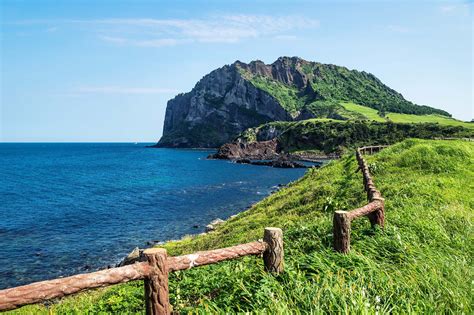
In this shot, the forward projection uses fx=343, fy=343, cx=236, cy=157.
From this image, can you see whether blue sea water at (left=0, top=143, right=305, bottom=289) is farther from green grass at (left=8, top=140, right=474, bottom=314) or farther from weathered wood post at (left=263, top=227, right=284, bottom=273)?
weathered wood post at (left=263, top=227, right=284, bottom=273)

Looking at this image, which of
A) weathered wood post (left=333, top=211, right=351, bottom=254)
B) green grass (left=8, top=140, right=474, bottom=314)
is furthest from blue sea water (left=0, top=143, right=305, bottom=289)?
weathered wood post (left=333, top=211, right=351, bottom=254)

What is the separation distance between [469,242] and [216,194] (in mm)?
57164

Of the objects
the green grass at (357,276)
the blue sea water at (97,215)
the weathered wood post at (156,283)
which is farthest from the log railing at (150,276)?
the blue sea water at (97,215)

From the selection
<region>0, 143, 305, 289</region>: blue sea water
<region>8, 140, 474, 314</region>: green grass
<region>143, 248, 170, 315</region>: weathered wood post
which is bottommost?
<region>0, 143, 305, 289</region>: blue sea water

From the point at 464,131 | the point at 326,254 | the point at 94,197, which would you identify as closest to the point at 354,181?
the point at 326,254

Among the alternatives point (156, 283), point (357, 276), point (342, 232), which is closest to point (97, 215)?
point (342, 232)

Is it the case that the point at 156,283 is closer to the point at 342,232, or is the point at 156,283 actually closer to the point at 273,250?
the point at 273,250

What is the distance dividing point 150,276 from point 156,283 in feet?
0.50

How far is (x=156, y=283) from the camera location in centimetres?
539

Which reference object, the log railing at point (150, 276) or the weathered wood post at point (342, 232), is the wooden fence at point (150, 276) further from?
the weathered wood post at point (342, 232)

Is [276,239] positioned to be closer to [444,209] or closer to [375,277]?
[375,277]

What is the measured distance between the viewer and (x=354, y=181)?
874 inches

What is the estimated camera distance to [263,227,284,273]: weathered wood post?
6.66 m

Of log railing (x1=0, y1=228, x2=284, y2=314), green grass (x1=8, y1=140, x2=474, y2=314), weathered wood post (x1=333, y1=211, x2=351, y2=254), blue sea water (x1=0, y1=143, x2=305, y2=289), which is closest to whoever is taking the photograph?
log railing (x1=0, y1=228, x2=284, y2=314)
